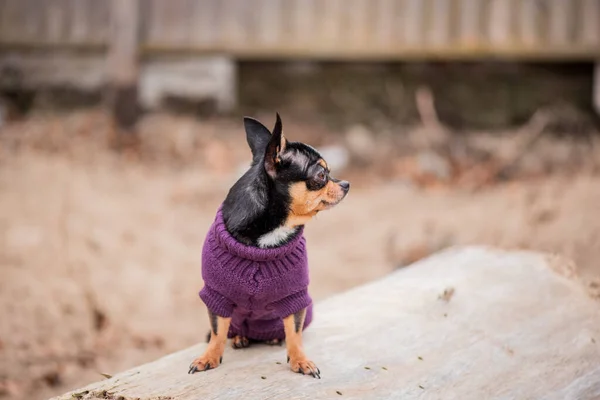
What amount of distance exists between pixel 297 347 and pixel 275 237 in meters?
0.38

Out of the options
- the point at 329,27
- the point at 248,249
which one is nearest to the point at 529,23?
the point at 329,27

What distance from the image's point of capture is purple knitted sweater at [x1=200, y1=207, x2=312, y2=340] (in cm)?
222

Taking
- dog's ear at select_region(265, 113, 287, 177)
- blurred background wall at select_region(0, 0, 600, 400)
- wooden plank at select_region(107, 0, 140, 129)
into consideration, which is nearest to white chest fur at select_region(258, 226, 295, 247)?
dog's ear at select_region(265, 113, 287, 177)

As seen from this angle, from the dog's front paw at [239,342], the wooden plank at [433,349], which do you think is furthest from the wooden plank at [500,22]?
the dog's front paw at [239,342]

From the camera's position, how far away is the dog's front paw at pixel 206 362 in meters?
2.29

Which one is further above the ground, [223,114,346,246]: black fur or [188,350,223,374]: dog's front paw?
[223,114,346,246]: black fur

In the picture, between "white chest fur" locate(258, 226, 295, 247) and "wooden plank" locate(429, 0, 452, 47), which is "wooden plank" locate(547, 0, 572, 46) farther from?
"white chest fur" locate(258, 226, 295, 247)

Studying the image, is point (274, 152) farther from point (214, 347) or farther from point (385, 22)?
point (385, 22)

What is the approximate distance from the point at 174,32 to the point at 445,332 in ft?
16.8

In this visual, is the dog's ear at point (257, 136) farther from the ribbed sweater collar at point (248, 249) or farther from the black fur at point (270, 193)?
the ribbed sweater collar at point (248, 249)

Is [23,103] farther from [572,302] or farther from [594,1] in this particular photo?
[572,302]

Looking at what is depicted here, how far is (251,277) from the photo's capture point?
7.29 feet

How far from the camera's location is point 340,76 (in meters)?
7.28

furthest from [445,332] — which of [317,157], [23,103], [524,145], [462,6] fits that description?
[23,103]
